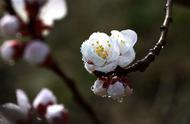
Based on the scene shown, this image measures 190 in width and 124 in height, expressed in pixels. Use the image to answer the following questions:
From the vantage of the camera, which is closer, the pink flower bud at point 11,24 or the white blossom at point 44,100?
the white blossom at point 44,100

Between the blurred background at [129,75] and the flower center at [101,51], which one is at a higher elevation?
the blurred background at [129,75]

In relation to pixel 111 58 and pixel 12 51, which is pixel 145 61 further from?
pixel 12 51

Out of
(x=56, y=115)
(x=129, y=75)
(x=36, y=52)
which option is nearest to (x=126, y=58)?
(x=56, y=115)

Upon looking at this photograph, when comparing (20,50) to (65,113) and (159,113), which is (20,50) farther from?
(159,113)

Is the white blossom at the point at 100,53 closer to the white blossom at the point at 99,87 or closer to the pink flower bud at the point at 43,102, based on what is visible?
the white blossom at the point at 99,87

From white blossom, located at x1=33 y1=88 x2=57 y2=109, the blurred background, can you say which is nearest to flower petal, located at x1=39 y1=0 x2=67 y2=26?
white blossom, located at x1=33 y1=88 x2=57 y2=109

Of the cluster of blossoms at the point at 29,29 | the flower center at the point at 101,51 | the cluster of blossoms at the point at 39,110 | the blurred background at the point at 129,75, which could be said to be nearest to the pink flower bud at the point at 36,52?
the cluster of blossoms at the point at 29,29

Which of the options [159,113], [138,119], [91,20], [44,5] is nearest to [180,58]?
[138,119]

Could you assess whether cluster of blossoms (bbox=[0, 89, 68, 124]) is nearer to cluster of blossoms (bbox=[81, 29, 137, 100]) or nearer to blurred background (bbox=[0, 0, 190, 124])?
cluster of blossoms (bbox=[81, 29, 137, 100])
